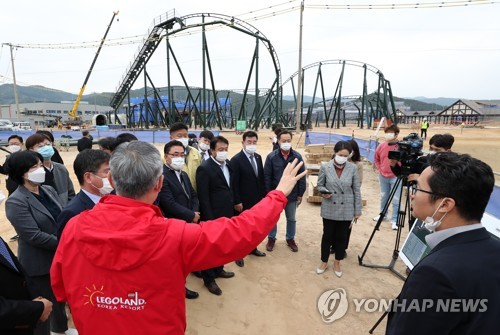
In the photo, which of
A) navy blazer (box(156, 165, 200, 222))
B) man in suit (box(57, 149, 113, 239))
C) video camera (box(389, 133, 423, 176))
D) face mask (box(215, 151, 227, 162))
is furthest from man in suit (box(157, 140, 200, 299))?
video camera (box(389, 133, 423, 176))

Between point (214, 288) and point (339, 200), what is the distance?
1879 millimetres

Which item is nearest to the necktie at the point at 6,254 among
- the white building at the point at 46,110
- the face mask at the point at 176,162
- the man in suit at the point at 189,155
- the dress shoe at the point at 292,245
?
the face mask at the point at 176,162

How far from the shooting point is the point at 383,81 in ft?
97.1

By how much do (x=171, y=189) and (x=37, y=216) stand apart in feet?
3.82

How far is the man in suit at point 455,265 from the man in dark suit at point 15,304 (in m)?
1.82

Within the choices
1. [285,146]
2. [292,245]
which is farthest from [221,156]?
[292,245]

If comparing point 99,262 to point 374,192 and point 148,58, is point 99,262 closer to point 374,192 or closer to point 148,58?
point 374,192

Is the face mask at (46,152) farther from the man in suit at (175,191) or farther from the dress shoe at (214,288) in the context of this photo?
the dress shoe at (214,288)

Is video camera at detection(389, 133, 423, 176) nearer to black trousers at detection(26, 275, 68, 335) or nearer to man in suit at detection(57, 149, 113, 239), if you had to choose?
man in suit at detection(57, 149, 113, 239)

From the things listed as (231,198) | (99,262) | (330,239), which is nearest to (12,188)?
(231,198)

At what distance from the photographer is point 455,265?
99cm

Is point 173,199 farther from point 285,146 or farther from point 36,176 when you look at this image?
point 285,146

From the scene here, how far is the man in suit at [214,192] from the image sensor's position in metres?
3.29

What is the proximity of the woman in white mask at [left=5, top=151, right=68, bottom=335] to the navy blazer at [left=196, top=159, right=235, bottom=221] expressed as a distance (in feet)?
4.92
